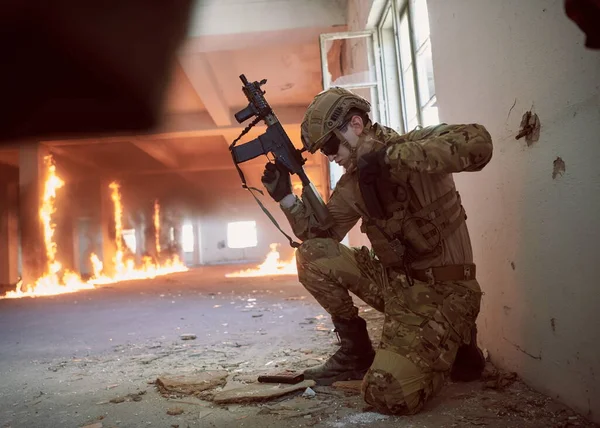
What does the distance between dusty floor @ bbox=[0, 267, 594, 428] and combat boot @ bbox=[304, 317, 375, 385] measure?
118 mm

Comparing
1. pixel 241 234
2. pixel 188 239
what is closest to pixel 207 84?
pixel 241 234

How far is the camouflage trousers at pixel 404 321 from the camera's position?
146 cm

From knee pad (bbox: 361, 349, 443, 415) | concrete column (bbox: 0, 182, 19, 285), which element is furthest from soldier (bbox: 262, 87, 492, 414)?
concrete column (bbox: 0, 182, 19, 285)

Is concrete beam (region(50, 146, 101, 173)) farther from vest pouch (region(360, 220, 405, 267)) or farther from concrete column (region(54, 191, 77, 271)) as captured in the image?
vest pouch (region(360, 220, 405, 267))

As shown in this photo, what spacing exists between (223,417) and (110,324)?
259cm

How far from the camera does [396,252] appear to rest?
5.54ft

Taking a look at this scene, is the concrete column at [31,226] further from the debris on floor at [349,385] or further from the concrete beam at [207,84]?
the debris on floor at [349,385]

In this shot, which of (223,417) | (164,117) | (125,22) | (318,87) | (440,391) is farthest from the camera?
(164,117)

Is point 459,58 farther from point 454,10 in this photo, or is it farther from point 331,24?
point 331,24

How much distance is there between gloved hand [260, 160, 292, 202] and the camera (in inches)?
80.7

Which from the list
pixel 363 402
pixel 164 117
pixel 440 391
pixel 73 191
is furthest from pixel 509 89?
pixel 73 191

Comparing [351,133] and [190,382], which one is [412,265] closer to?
[351,133]

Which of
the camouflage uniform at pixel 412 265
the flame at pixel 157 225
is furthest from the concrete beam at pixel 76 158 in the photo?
the camouflage uniform at pixel 412 265

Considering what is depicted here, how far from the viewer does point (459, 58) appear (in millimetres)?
1993
